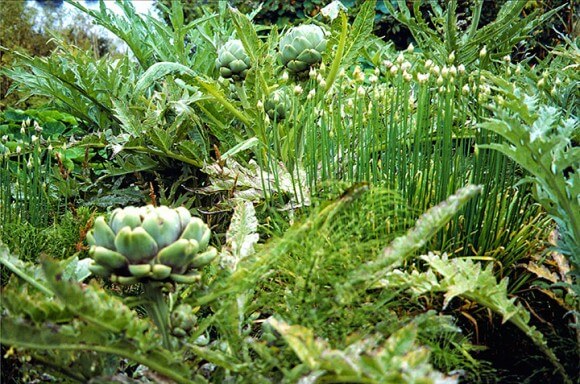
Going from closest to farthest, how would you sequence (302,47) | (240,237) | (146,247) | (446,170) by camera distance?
(146,247) < (240,237) < (446,170) < (302,47)

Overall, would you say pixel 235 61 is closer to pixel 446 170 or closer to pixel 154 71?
pixel 154 71

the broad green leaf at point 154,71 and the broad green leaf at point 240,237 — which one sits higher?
the broad green leaf at point 154,71

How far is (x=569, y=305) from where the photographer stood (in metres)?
1.02

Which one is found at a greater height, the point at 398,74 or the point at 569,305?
the point at 398,74

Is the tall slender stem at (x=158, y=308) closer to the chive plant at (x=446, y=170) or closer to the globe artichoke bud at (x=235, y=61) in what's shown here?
the chive plant at (x=446, y=170)

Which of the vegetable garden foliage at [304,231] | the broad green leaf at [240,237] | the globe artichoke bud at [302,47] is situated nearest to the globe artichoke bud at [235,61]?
the vegetable garden foliage at [304,231]

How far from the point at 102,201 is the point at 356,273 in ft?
3.30

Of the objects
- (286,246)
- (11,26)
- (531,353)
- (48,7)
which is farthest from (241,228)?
(48,7)

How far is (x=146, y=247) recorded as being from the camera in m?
0.83

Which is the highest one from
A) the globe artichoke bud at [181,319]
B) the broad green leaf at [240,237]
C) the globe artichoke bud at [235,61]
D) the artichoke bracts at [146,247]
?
the globe artichoke bud at [235,61]

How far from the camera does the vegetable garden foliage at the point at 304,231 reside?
80cm

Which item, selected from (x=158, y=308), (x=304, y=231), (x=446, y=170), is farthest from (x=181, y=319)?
(x=446, y=170)

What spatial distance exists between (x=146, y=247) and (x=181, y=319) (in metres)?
0.10

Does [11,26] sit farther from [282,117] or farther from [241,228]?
[241,228]
